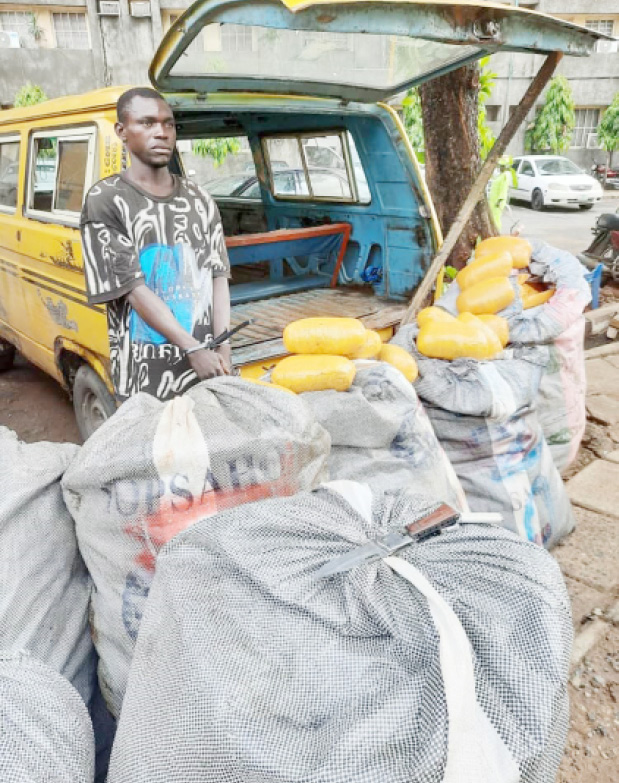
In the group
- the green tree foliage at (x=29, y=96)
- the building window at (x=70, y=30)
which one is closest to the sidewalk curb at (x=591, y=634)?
the green tree foliage at (x=29, y=96)

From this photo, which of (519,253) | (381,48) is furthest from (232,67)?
(519,253)

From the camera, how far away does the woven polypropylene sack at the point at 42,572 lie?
4.56ft

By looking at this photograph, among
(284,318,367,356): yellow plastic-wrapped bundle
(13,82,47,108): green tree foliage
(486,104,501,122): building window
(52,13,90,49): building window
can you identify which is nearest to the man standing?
(284,318,367,356): yellow plastic-wrapped bundle

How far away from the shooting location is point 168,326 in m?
2.27

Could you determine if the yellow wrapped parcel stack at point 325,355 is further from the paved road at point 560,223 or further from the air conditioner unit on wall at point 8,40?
the air conditioner unit on wall at point 8,40

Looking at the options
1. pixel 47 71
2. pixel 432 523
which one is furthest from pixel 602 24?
pixel 432 523

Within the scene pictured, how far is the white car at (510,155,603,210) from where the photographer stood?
704 inches

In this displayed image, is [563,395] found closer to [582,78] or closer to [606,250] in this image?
[606,250]

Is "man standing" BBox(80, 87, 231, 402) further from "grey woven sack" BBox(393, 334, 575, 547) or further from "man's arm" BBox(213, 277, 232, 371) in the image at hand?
"grey woven sack" BBox(393, 334, 575, 547)

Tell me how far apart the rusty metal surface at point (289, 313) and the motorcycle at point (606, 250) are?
198 inches

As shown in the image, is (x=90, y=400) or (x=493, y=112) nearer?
(x=90, y=400)

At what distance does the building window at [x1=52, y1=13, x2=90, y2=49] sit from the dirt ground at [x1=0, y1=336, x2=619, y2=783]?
919 inches

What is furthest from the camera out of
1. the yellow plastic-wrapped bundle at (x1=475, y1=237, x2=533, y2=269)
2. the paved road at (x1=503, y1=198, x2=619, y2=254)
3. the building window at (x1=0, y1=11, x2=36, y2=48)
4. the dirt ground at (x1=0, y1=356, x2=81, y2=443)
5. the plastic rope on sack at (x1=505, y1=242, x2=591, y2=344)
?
the building window at (x1=0, y1=11, x2=36, y2=48)

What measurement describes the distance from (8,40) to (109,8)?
130 inches
